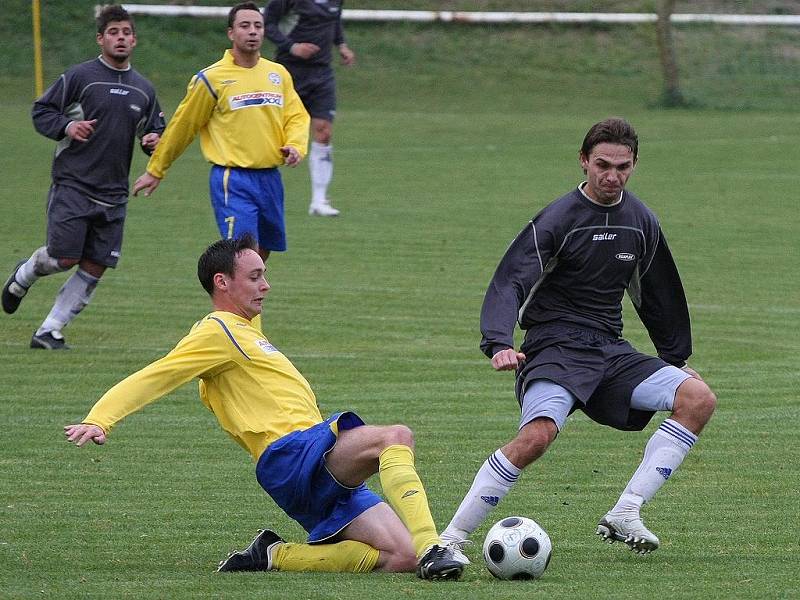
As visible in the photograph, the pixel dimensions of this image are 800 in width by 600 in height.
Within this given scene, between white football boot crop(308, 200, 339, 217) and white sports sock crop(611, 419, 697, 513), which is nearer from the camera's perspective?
white sports sock crop(611, 419, 697, 513)

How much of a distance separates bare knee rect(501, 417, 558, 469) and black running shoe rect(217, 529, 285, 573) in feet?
3.08

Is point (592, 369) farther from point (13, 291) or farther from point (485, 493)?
point (13, 291)

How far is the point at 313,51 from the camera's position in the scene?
1530 cm

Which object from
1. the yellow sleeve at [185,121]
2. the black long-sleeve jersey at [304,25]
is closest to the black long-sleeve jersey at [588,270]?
the yellow sleeve at [185,121]

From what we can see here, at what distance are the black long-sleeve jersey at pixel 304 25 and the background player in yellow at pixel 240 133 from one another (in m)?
5.22

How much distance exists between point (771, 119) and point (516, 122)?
4563 millimetres

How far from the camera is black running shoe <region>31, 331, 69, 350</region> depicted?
10484mm

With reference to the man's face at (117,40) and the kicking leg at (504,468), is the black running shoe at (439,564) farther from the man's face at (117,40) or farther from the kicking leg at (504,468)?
the man's face at (117,40)

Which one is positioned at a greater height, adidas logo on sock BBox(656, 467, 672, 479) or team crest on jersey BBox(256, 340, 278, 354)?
team crest on jersey BBox(256, 340, 278, 354)

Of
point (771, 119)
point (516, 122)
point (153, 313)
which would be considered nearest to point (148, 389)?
point (153, 313)

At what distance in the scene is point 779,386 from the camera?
31.4 ft

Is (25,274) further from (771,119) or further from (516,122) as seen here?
(771,119)

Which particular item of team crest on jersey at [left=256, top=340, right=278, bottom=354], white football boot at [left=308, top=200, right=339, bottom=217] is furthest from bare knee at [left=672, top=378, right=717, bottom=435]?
white football boot at [left=308, top=200, right=339, bottom=217]

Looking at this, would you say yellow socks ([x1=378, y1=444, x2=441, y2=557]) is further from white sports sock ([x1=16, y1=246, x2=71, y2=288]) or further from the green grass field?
white sports sock ([x1=16, y1=246, x2=71, y2=288])
